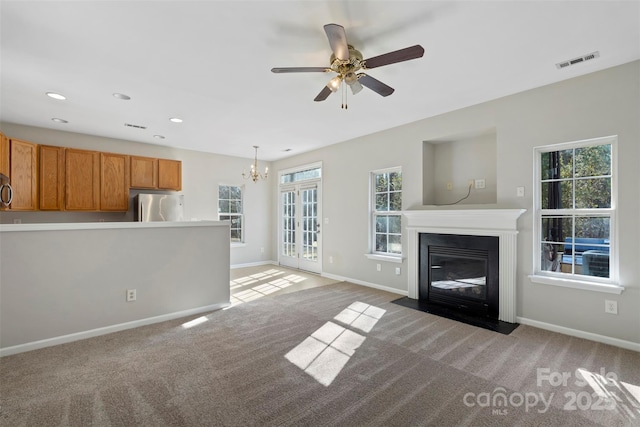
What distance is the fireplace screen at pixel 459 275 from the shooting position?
3.75 metres

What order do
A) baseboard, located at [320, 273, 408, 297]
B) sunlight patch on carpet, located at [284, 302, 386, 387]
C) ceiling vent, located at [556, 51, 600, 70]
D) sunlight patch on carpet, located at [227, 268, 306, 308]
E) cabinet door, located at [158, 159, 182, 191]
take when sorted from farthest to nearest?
cabinet door, located at [158, 159, 182, 191] → baseboard, located at [320, 273, 408, 297] → sunlight patch on carpet, located at [227, 268, 306, 308] → ceiling vent, located at [556, 51, 600, 70] → sunlight patch on carpet, located at [284, 302, 386, 387]

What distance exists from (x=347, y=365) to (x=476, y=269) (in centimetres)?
232

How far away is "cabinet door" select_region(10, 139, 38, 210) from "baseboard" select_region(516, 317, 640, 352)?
22.6 feet

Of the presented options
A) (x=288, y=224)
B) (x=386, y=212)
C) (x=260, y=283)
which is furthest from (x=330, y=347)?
(x=288, y=224)

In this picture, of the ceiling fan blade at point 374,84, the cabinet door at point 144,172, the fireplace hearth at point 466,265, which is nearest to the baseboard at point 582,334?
the fireplace hearth at point 466,265

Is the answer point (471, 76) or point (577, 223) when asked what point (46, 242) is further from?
point (577, 223)

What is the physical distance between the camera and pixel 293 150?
6.38 m

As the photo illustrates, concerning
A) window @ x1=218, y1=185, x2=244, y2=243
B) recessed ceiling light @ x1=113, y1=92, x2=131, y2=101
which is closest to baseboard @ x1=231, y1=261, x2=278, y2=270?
window @ x1=218, y1=185, x2=244, y2=243

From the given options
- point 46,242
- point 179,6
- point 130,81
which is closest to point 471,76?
point 179,6

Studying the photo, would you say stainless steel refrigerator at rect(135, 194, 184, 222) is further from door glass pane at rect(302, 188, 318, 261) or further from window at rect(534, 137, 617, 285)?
window at rect(534, 137, 617, 285)

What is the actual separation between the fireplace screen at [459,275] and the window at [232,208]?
4682 mm

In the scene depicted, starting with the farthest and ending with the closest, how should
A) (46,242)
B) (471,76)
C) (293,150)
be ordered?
(293,150)
(471,76)
(46,242)

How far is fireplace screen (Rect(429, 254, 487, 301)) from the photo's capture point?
375 cm

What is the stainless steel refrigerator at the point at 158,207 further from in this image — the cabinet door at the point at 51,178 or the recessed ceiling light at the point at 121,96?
the recessed ceiling light at the point at 121,96
